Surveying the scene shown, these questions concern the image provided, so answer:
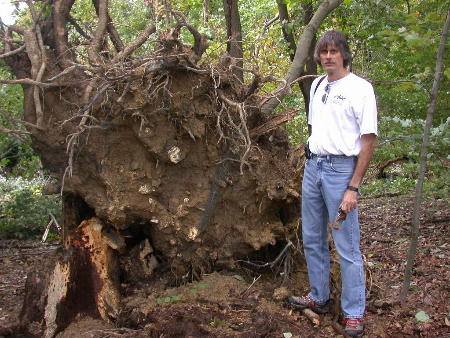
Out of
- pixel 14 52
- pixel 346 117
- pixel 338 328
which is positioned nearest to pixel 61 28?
pixel 14 52

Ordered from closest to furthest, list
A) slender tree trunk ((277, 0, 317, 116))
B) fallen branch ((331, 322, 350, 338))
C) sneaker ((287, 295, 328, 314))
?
fallen branch ((331, 322, 350, 338)) → sneaker ((287, 295, 328, 314)) → slender tree trunk ((277, 0, 317, 116))

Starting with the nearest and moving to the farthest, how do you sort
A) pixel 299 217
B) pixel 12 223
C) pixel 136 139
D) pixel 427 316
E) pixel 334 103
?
pixel 334 103 < pixel 427 316 < pixel 136 139 < pixel 299 217 < pixel 12 223

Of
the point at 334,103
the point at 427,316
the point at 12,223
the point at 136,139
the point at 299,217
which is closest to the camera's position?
the point at 334,103

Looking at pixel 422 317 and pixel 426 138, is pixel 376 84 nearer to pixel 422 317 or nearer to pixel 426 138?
pixel 426 138

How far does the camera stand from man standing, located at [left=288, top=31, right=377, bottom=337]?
3.36 meters

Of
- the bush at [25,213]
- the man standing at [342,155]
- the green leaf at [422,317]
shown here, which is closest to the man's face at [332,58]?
the man standing at [342,155]

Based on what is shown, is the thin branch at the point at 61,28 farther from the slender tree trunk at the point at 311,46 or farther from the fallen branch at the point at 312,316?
the slender tree trunk at the point at 311,46

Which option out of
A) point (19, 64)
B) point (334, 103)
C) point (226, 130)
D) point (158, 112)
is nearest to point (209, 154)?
point (226, 130)

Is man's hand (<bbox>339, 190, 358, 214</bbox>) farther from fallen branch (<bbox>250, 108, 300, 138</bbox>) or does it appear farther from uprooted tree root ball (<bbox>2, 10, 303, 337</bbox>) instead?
fallen branch (<bbox>250, 108, 300, 138</bbox>)

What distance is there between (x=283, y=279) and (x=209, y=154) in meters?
1.33

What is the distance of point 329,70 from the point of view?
3.54 m

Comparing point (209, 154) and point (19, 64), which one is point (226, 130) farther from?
point (19, 64)

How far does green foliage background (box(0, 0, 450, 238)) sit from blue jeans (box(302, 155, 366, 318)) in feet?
2.24

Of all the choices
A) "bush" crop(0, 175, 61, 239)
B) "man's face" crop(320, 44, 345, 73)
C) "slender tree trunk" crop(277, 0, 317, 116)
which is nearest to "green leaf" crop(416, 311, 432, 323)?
"man's face" crop(320, 44, 345, 73)
